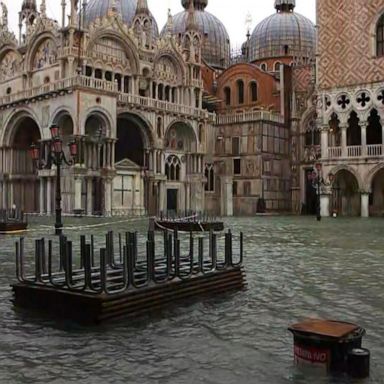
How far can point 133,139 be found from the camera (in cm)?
4297

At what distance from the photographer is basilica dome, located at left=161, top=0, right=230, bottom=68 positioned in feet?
203

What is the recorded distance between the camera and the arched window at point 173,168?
44094mm

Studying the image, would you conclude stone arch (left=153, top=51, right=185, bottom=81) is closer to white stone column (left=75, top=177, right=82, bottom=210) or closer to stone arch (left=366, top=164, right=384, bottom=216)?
white stone column (left=75, top=177, right=82, bottom=210)

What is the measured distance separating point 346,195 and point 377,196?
2.07 metres

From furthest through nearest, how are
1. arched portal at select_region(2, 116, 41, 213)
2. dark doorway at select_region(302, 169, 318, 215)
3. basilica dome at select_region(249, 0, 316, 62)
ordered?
1. basilica dome at select_region(249, 0, 316, 62)
2. dark doorway at select_region(302, 169, 318, 215)
3. arched portal at select_region(2, 116, 41, 213)

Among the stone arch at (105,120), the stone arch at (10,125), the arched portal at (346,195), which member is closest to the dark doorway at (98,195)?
the stone arch at (105,120)

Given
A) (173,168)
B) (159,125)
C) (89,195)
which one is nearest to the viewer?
(89,195)

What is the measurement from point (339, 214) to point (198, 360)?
36.5 metres

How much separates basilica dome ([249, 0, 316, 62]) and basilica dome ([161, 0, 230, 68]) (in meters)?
4.48

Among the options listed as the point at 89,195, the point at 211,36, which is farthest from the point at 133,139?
the point at 211,36

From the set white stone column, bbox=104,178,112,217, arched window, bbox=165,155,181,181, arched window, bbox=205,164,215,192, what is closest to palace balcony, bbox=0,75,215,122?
arched window, bbox=165,155,181,181

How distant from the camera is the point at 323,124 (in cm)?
3950

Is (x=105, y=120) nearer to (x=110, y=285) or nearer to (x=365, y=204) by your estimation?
(x=365, y=204)

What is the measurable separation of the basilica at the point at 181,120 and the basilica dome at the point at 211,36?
9.74 m
